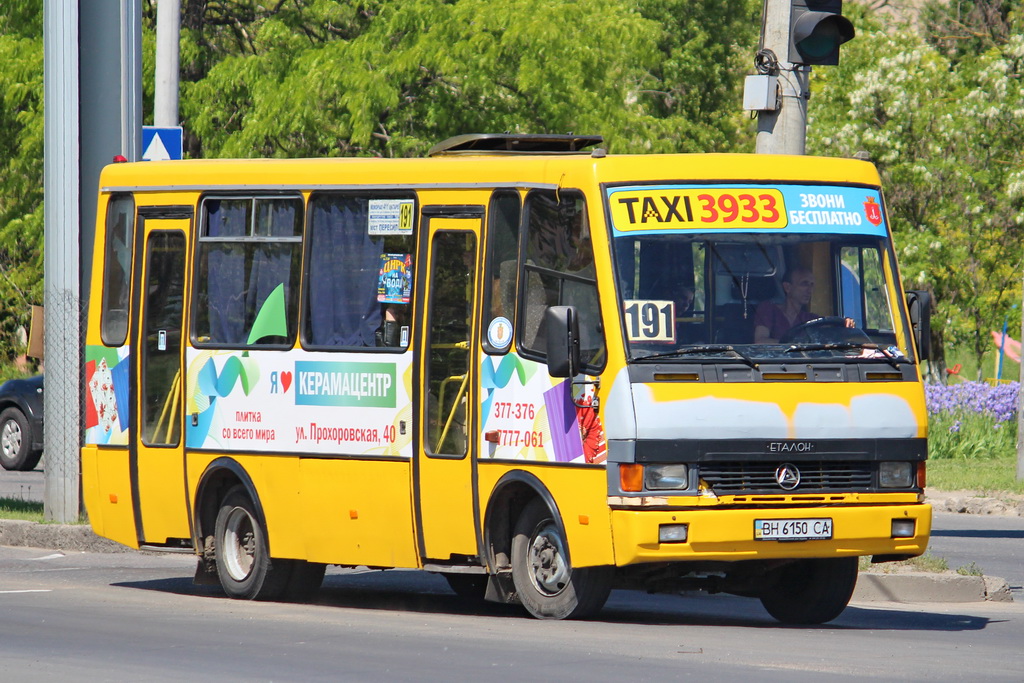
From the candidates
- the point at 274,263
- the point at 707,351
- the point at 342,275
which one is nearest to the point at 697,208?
the point at 707,351

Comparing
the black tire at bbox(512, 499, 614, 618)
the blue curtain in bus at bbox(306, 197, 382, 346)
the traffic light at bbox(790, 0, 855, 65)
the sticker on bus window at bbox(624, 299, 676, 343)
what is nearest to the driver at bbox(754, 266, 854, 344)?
the sticker on bus window at bbox(624, 299, 676, 343)

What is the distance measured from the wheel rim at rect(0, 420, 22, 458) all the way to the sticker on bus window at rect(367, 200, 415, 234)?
43.1 feet

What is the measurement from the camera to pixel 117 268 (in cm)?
1312

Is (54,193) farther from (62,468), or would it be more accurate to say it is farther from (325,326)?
(325,326)

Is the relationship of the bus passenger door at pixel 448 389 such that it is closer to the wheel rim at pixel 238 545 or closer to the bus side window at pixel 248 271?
the bus side window at pixel 248 271

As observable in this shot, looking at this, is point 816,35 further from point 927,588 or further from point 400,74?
point 400,74

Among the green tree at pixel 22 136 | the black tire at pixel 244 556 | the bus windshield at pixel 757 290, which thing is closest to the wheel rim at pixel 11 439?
the green tree at pixel 22 136

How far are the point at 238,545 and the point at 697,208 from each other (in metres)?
4.08

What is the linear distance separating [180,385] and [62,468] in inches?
138

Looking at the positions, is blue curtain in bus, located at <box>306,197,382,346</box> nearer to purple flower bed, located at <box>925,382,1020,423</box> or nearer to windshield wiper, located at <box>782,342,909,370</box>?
windshield wiper, located at <box>782,342,909,370</box>

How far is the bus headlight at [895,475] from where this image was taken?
1038cm

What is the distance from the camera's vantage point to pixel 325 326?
464 inches

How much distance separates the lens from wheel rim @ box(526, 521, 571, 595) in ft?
34.3

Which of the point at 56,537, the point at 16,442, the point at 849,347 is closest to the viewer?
the point at 849,347
